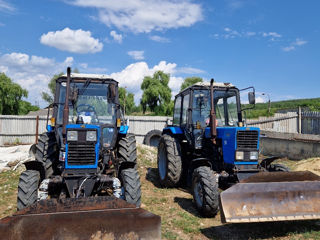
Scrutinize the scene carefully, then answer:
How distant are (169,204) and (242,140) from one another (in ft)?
6.29

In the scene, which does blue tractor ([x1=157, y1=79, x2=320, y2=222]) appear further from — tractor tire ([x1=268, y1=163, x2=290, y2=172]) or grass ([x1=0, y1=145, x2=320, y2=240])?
grass ([x1=0, y1=145, x2=320, y2=240])

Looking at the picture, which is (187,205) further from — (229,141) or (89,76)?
(89,76)

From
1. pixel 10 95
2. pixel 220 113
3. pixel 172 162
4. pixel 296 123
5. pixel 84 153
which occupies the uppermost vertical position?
pixel 10 95

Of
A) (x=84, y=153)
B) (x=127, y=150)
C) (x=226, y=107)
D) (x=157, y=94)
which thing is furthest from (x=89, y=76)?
(x=157, y=94)

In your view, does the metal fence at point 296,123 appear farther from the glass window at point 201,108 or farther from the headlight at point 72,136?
the headlight at point 72,136

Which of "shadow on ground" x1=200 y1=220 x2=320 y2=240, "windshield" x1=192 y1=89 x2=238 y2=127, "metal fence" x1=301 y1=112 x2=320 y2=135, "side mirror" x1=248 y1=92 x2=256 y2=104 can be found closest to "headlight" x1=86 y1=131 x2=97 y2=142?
"shadow on ground" x1=200 y1=220 x2=320 y2=240

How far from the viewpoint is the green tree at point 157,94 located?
38750 mm

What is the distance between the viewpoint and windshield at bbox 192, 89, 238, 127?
21.1ft

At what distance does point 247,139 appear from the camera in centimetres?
538

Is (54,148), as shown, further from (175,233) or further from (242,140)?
(242,140)

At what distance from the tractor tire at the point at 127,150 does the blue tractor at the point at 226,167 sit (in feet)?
2.81

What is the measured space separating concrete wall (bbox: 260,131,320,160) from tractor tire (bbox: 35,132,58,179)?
6829 millimetres

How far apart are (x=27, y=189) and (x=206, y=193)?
282 centimetres

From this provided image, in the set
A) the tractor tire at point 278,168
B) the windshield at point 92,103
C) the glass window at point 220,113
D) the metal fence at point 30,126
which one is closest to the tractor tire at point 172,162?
the glass window at point 220,113
